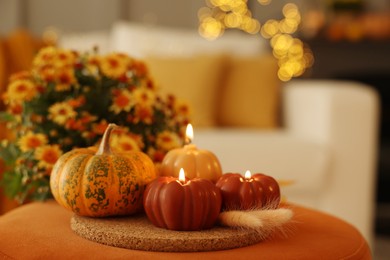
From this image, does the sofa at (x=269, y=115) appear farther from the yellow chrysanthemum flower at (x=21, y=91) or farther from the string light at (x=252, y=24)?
the string light at (x=252, y=24)

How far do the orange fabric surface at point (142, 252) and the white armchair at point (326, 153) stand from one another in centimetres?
106

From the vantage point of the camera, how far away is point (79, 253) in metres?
0.96

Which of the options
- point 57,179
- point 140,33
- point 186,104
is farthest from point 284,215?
point 140,33

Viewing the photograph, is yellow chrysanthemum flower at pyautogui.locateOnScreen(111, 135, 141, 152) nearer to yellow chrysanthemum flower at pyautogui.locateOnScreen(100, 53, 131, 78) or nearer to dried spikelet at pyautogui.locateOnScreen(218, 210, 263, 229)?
yellow chrysanthemum flower at pyautogui.locateOnScreen(100, 53, 131, 78)

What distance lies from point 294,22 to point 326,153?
2.02 meters

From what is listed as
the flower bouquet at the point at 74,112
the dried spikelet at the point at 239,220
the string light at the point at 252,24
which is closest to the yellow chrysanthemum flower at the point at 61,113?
the flower bouquet at the point at 74,112

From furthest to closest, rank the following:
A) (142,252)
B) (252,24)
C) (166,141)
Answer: (252,24), (166,141), (142,252)

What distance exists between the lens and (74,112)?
55.9 inches

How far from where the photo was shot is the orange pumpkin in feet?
3.61

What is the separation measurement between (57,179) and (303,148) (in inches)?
52.0

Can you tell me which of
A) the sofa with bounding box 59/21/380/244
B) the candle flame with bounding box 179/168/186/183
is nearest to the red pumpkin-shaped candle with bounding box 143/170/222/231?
the candle flame with bounding box 179/168/186/183

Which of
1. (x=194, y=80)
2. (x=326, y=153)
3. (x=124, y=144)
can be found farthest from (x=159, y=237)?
(x=194, y=80)

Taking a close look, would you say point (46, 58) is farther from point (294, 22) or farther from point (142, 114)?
point (294, 22)

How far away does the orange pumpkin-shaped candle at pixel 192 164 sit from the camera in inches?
46.0
